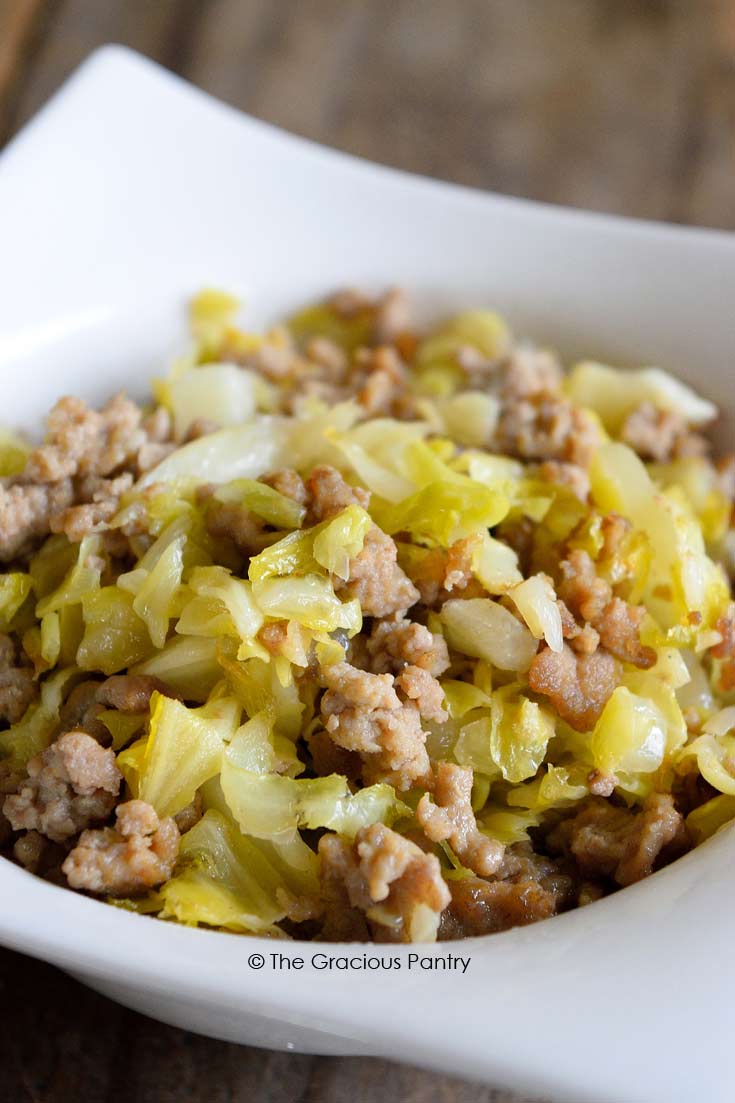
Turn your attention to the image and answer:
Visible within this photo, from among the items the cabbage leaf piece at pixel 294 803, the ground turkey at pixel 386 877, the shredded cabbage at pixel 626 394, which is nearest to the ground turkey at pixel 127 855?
the cabbage leaf piece at pixel 294 803

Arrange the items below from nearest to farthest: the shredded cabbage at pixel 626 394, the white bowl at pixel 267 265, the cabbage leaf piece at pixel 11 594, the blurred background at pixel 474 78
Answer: the white bowl at pixel 267 265, the cabbage leaf piece at pixel 11 594, the shredded cabbage at pixel 626 394, the blurred background at pixel 474 78

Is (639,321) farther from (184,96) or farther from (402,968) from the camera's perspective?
(402,968)

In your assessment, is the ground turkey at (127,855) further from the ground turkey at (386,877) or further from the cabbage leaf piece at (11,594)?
the cabbage leaf piece at (11,594)

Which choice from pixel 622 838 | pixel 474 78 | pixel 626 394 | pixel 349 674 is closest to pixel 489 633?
pixel 349 674

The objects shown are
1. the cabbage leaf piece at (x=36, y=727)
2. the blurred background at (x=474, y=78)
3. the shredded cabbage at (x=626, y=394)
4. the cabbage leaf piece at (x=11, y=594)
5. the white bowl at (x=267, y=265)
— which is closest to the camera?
the white bowl at (x=267, y=265)

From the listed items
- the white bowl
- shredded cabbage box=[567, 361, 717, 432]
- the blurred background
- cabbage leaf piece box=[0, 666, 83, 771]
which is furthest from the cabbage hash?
the blurred background

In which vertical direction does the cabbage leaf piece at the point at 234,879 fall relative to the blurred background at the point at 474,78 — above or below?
below

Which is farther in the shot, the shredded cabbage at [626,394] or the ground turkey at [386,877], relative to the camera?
the shredded cabbage at [626,394]

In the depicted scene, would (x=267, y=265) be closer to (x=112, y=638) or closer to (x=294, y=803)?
(x=112, y=638)
